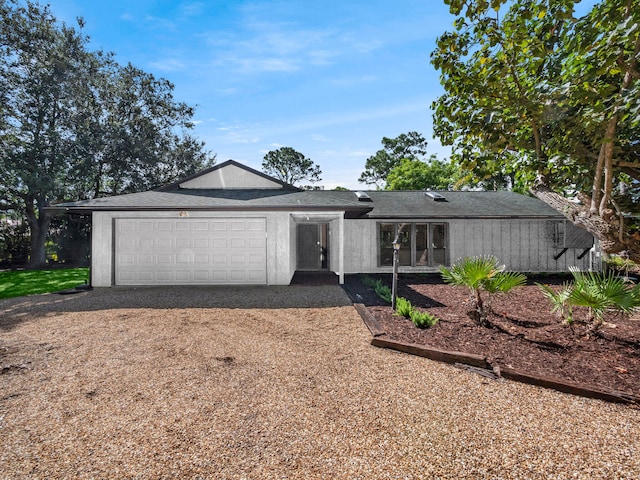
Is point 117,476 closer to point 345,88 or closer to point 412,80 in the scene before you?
point 412,80

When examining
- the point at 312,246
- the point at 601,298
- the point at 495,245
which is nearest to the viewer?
the point at 601,298

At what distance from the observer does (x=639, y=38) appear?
12.6ft

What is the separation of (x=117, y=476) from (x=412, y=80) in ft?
27.4

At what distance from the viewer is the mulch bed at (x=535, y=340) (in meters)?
3.85

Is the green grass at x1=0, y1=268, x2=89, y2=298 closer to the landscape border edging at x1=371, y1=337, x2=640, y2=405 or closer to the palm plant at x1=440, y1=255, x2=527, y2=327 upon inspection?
the landscape border edging at x1=371, y1=337, x2=640, y2=405

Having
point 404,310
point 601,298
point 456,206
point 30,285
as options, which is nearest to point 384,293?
point 404,310

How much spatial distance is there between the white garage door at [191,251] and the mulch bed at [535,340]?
4469 mm

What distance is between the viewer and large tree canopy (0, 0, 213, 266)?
1806 cm

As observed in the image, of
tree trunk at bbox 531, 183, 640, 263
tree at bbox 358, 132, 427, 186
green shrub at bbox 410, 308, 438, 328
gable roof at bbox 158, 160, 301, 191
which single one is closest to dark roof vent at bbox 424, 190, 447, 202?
gable roof at bbox 158, 160, 301, 191

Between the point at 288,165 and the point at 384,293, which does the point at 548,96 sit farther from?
the point at 288,165

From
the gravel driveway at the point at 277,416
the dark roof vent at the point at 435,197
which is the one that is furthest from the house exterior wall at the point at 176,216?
the dark roof vent at the point at 435,197

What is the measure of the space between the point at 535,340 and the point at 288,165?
5070 cm

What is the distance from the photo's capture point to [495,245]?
12867 mm

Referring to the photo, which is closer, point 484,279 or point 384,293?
point 484,279
